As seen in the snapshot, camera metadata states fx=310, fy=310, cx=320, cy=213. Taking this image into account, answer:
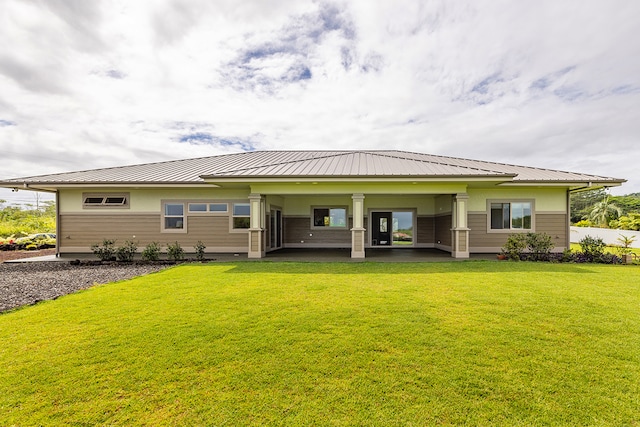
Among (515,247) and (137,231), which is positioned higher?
(137,231)

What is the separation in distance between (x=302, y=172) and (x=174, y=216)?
6.14 meters

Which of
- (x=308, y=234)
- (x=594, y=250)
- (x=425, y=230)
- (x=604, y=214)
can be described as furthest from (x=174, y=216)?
(x=604, y=214)

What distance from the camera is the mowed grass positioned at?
2.63m

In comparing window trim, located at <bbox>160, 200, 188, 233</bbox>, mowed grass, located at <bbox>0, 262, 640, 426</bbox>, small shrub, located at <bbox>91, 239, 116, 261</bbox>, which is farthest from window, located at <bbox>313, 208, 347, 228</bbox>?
mowed grass, located at <bbox>0, 262, 640, 426</bbox>

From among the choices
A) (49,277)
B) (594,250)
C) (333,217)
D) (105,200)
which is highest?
(105,200)

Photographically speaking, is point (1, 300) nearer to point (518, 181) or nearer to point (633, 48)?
point (518, 181)

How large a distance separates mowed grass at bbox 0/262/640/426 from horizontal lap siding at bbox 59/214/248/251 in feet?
22.3

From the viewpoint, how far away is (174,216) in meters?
13.3

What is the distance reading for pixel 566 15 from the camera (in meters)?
9.06

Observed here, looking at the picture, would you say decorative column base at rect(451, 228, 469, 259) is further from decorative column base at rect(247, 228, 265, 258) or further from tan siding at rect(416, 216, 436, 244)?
decorative column base at rect(247, 228, 265, 258)

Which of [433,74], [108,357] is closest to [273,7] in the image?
[433,74]

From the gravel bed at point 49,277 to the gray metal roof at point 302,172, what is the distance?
3.47m

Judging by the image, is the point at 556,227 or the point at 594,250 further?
the point at 556,227

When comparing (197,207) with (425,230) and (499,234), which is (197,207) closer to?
(425,230)
